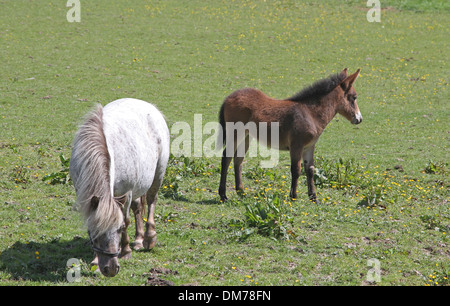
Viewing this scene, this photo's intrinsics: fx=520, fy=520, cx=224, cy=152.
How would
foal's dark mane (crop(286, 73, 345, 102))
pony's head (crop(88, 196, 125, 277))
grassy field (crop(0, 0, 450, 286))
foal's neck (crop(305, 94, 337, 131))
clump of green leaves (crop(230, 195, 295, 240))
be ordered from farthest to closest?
foal's dark mane (crop(286, 73, 345, 102)), foal's neck (crop(305, 94, 337, 131)), clump of green leaves (crop(230, 195, 295, 240)), grassy field (crop(0, 0, 450, 286)), pony's head (crop(88, 196, 125, 277))

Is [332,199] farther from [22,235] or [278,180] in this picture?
[22,235]

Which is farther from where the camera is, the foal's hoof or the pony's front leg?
the pony's front leg

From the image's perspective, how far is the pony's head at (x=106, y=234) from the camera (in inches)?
203

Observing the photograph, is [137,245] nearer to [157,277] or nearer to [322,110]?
[157,277]

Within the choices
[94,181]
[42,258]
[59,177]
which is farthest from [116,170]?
[59,177]

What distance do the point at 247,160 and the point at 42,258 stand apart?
6543 millimetres

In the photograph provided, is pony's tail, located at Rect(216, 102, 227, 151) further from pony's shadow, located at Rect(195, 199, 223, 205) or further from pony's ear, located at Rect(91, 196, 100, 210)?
pony's ear, located at Rect(91, 196, 100, 210)

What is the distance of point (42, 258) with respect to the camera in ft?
21.0

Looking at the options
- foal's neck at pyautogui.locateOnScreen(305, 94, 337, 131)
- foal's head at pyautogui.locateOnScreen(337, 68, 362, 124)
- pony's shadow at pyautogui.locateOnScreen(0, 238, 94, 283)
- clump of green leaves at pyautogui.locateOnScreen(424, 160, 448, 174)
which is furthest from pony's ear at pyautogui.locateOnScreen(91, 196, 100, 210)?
clump of green leaves at pyautogui.locateOnScreen(424, 160, 448, 174)

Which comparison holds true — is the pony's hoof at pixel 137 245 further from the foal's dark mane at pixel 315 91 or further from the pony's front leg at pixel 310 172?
the foal's dark mane at pixel 315 91

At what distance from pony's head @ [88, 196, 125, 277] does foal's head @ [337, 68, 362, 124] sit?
605cm

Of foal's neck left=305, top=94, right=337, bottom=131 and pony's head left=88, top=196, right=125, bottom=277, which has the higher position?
foal's neck left=305, top=94, right=337, bottom=131

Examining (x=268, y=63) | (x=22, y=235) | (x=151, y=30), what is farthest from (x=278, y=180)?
(x=151, y=30)

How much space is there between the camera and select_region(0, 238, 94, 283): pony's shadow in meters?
5.91
